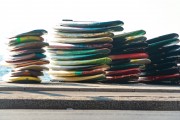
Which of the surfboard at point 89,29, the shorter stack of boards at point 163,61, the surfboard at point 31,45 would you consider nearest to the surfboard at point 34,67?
the surfboard at point 31,45

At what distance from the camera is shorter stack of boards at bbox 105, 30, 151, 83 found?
1866 centimetres

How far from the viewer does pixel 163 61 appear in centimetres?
1912

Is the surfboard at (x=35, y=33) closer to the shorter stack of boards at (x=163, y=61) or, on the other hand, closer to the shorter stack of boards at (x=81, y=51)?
the shorter stack of boards at (x=81, y=51)

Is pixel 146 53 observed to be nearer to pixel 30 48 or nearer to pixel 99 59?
pixel 99 59

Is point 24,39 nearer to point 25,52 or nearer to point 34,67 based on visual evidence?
point 25,52

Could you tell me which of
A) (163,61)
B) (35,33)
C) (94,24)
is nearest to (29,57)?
(35,33)

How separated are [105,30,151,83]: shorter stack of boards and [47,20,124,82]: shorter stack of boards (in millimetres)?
464

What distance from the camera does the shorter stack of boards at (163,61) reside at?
1894cm

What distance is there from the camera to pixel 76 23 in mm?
19109

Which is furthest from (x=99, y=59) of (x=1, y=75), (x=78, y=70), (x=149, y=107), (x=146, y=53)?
(x=149, y=107)

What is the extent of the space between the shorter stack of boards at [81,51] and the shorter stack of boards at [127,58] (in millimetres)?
464

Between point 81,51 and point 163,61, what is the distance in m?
3.88

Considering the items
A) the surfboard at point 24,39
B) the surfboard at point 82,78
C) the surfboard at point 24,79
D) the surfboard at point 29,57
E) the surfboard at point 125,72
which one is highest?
Answer: the surfboard at point 24,39

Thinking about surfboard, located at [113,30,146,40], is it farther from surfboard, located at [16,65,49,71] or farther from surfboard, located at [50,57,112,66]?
surfboard, located at [16,65,49,71]
